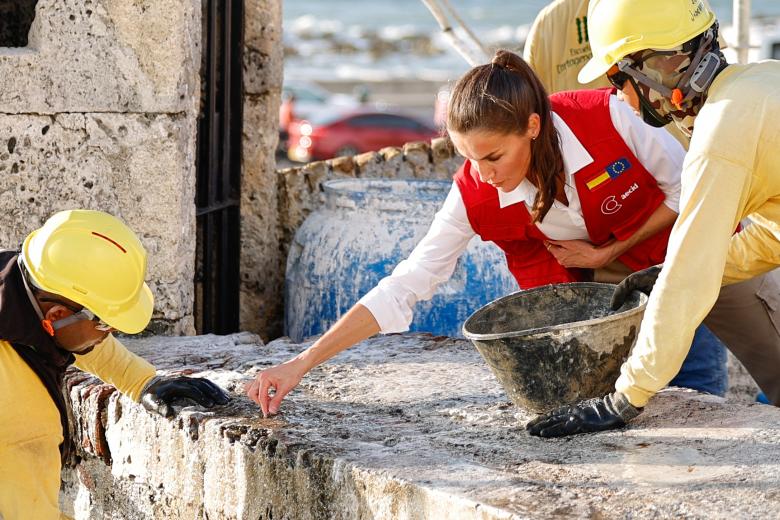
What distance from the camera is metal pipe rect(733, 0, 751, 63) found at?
5.91 metres

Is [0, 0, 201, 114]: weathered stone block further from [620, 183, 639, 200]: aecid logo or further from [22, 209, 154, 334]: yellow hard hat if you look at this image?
[620, 183, 639, 200]: aecid logo

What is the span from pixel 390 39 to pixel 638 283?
46.2m

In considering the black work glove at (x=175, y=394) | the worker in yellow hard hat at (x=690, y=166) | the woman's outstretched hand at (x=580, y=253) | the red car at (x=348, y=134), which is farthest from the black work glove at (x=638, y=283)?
the red car at (x=348, y=134)

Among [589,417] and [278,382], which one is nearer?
[589,417]

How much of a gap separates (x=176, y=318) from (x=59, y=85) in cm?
92

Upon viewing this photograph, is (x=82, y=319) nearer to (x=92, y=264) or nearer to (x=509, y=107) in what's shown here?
(x=92, y=264)

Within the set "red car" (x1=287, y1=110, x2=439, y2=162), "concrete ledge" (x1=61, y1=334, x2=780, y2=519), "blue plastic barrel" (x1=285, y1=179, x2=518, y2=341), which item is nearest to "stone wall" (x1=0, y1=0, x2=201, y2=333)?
"concrete ledge" (x1=61, y1=334, x2=780, y2=519)

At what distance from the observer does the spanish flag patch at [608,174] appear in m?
3.24

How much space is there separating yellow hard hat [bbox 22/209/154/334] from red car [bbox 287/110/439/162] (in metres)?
15.3

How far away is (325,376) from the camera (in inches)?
144

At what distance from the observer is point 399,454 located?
2.88 metres

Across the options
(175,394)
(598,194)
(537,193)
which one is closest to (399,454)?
(175,394)

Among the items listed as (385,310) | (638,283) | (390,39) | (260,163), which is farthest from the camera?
(390,39)

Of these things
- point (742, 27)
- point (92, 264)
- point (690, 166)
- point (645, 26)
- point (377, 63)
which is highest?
point (645, 26)
